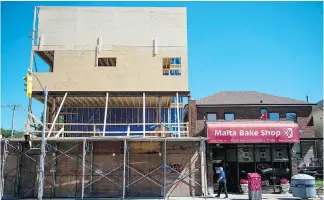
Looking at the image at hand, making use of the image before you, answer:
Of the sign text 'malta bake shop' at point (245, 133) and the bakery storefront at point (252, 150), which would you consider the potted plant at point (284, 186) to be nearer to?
the bakery storefront at point (252, 150)

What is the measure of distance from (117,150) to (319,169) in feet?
69.9

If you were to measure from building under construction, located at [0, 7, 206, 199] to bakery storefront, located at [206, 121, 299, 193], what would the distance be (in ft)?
6.19

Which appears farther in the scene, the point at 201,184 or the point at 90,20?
the point at 90,20

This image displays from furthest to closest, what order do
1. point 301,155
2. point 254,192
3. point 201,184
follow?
point 301,155
point 201,184
point 254,192

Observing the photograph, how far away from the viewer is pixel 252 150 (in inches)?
869

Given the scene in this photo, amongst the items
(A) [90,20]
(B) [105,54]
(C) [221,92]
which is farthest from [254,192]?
(C) [221,92]

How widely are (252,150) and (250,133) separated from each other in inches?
64.7

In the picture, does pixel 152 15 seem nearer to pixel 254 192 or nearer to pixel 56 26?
pixel 56 26

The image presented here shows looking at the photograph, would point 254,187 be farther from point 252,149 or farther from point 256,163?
point 252,149

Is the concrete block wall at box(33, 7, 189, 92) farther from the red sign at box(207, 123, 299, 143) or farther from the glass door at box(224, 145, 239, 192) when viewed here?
the glass door at box(224, 145, 239, 192)

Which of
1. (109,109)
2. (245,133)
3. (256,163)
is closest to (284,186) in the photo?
(256,163)

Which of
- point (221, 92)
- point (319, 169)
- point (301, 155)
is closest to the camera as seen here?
point (319, 169)

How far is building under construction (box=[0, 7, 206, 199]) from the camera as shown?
19.8 m

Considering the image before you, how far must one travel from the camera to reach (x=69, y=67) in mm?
22656
